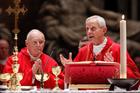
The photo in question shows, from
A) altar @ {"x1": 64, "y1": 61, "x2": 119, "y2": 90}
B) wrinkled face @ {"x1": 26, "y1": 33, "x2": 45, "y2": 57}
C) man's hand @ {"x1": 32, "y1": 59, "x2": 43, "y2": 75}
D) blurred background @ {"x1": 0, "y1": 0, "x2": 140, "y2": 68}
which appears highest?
blurred background @ {"x1": 0, "y1": 0, "x2": 140, "y2": 68}

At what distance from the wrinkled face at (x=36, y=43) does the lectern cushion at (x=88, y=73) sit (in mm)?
1204

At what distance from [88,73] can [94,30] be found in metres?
1.02

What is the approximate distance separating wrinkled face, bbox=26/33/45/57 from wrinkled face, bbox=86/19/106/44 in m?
0.47

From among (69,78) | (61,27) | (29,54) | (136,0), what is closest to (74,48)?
(61,27)

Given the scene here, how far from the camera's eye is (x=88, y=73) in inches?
170

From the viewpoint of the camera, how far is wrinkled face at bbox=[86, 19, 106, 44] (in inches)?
204

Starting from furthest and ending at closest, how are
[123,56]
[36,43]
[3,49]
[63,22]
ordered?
[63,22] → [3,49] → [36,43] → [123,56]

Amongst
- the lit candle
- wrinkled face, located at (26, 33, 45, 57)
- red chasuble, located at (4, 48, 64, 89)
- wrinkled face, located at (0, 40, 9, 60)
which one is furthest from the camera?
wrinkled face, located at (0, 40, 9, 60)

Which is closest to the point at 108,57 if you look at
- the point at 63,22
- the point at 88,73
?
the point at 88,73

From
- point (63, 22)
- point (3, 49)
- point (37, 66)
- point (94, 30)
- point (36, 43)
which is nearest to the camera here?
point (37, 66)

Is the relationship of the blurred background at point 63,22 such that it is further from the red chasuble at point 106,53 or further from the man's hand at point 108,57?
the man's hand at point 108,57

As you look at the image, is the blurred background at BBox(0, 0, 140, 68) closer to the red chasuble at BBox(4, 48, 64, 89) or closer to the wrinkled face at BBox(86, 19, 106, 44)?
the red chasuble at BBox(4, 48, 64, 89)

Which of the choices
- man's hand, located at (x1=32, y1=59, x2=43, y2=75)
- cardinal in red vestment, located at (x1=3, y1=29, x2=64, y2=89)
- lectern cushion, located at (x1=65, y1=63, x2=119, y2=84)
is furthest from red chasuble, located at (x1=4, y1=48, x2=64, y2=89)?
lectern cushion, located at (x1=65, y1=63, x2=119, y2=84)

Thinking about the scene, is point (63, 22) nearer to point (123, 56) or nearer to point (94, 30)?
point (94, 30)
